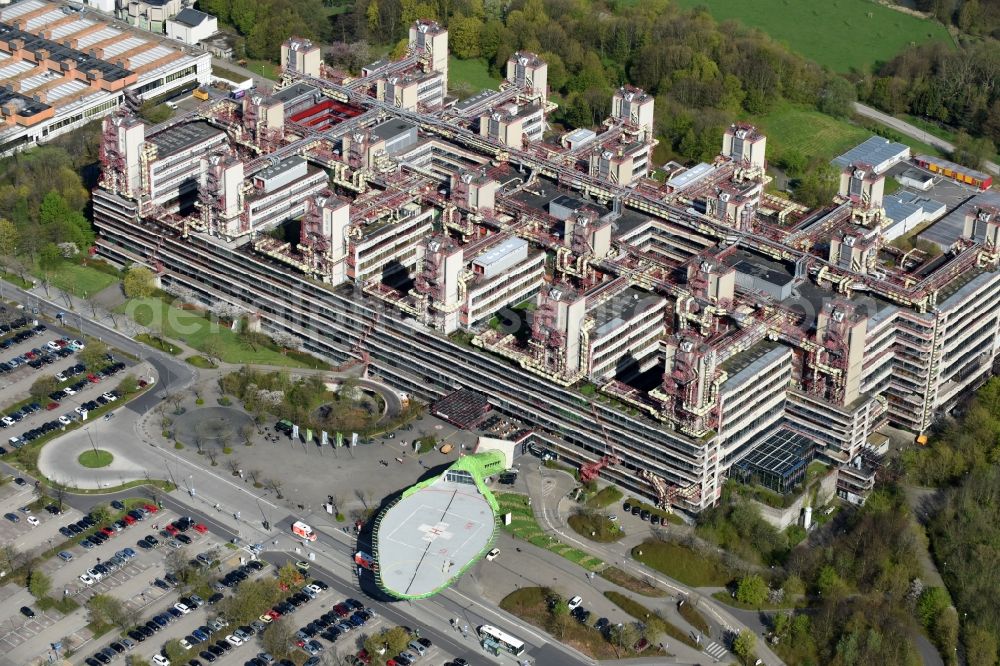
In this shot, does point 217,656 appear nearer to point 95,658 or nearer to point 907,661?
point 95,658

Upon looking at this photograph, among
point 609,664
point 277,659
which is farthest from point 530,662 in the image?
point 277,659

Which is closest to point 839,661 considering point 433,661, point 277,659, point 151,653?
point 433,661

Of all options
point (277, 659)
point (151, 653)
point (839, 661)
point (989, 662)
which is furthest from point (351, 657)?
point (989, 662)

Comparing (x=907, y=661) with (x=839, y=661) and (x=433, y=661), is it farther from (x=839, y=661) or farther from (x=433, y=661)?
(x=433, y=661)

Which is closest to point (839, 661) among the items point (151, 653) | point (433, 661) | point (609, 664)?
point (609, 664)

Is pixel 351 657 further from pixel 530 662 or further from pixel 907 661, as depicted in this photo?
pixel 907 661

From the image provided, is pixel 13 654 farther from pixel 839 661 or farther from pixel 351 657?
pixel 839 661
